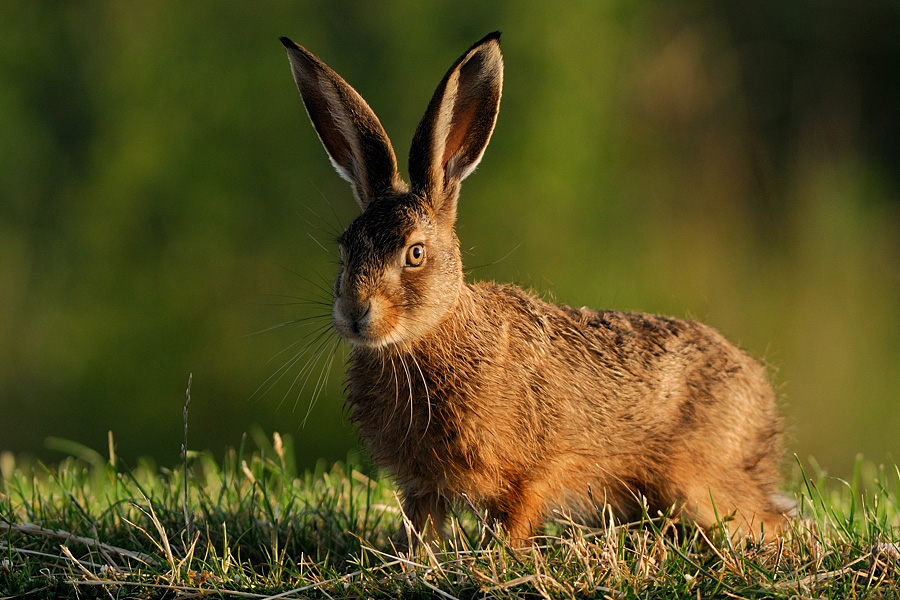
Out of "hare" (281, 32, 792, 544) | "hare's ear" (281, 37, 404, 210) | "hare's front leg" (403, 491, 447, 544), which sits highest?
"hare's ear" (281, 37, 404, 210)

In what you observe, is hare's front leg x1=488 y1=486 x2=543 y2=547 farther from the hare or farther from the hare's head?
the hare's head

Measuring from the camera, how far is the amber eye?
13.9 ft

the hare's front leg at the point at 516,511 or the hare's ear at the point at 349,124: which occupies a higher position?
the hare's ear at the point at 349,124

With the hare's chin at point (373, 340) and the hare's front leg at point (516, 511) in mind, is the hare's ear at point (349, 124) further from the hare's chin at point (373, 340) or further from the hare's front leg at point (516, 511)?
the hare's front leg at point (516, 511)

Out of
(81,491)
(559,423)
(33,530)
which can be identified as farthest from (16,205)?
(559,423)

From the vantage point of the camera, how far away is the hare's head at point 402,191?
411 cm

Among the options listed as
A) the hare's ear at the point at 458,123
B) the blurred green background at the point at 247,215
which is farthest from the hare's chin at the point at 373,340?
the blurred green background at the point at 247,215

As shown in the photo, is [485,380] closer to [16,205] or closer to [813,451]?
[813,451]

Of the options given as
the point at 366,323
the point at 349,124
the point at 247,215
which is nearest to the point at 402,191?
the point at 349,124

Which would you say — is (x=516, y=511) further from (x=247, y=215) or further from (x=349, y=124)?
(x=247, y=215)

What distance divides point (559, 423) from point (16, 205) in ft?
Result: 30.2

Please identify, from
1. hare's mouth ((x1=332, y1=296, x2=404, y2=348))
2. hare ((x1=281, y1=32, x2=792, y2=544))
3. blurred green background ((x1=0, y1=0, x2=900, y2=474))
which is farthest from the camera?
blurred green background ((x1=0, y1=0, x2=900, y2=474))

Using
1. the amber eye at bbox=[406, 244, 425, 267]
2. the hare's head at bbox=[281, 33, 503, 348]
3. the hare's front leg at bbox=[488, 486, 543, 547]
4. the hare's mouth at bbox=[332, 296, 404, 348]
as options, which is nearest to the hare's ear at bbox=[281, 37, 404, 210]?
the hare's head at bbox=[281, 33, 503, 348]

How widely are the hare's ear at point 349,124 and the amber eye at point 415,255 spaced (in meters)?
0.40
